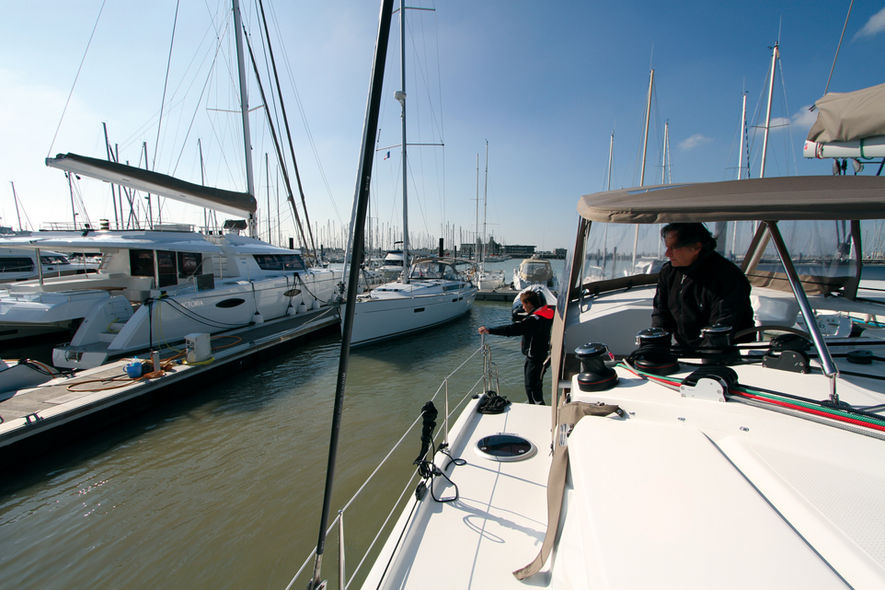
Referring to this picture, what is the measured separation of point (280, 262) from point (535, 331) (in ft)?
40.4

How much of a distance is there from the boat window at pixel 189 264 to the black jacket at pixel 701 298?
39.7 ft

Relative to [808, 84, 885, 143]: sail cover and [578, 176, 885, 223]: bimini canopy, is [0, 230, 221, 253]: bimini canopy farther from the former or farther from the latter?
[808, 84, 885, 143]: sail cover

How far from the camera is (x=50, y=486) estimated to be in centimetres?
489

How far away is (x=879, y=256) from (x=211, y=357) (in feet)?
35.0

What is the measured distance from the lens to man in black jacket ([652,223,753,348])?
7.89ft

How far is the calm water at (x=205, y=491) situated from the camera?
3.67m

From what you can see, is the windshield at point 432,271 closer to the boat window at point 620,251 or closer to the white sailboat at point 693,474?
the boat window at point 620,251

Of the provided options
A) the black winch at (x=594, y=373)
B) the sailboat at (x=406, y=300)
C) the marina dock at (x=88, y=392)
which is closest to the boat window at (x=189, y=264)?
the marina dock at (x=88, y=392)

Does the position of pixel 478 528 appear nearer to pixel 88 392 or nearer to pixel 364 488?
pixel 364 488

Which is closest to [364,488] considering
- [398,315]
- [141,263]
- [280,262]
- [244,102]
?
[398,315]

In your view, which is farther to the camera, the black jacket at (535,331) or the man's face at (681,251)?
the black jacket at (535,331)

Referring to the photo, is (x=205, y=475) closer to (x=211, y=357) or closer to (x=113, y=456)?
(x=113, y=456)

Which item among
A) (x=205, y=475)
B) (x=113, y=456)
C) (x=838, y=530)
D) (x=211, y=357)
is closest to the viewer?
(x=838, y=530)

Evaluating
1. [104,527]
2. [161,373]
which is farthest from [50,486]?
[161,373]
